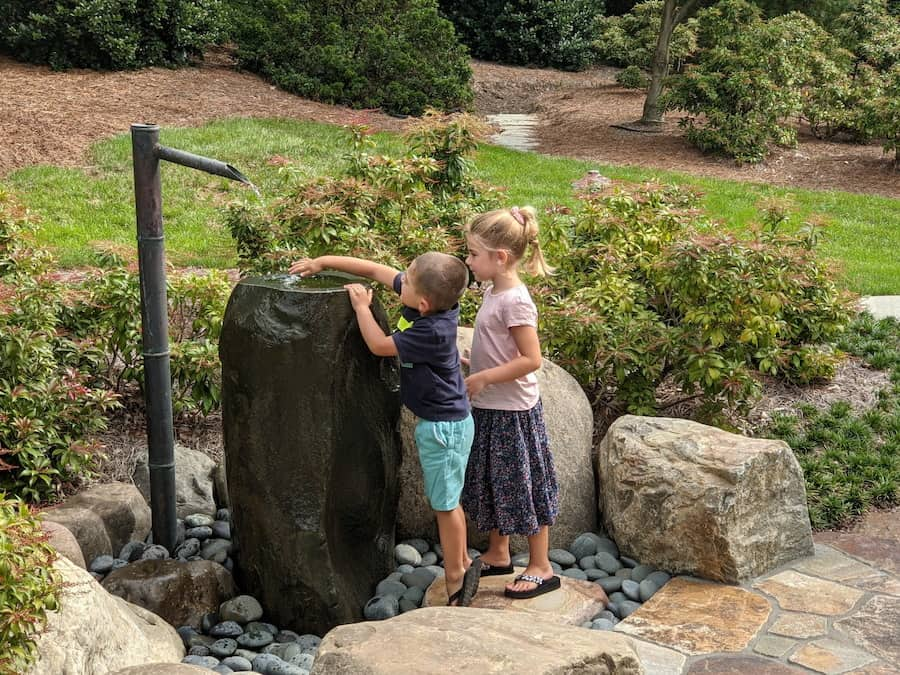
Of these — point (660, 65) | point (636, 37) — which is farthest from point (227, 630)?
point (636, 37)

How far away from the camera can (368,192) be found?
5516mm

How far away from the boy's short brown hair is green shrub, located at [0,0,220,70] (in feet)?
39.8

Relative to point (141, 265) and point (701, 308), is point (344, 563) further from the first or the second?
point (701, 308)

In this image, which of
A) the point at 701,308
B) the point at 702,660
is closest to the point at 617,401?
the point at 701,308

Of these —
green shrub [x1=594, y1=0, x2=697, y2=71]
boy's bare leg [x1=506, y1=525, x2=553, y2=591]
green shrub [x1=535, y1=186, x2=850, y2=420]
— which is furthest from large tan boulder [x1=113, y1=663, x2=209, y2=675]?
green shrub [x1=594, y1=0, x2=697, y2=71]

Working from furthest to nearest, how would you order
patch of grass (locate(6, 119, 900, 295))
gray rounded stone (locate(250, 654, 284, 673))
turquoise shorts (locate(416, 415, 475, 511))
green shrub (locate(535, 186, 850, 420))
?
patch of grass (locate(6, 119, 900, 295)) → green shrub (locate(535, 186, 850, 420)) → turquoise shorts (locate(416, 415, 475, 511)) → gray rounded stone (locate(250, 654, 284, 673))

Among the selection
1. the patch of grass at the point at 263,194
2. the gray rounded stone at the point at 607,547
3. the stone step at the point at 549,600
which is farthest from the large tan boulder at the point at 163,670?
the patch of grass at the point at 263,194

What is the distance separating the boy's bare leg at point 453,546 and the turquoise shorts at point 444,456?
0.08m

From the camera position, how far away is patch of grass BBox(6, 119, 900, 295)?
8.48 metres

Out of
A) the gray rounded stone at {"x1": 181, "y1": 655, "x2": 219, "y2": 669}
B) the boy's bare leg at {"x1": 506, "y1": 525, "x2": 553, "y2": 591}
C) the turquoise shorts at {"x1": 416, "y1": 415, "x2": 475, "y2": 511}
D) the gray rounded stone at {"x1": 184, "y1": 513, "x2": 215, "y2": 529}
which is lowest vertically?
the gray rounded stone at {"x1": 181, "y1": 655, "x2": 219, "y2": 669}

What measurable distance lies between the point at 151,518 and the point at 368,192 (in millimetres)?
2039

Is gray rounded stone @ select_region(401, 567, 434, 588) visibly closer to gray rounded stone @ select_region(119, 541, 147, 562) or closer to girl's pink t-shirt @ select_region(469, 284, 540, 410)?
girl's pink t-shirt @ select_region(469, 284, 540, 410)

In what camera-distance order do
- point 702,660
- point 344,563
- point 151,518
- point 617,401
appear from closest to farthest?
point 702,660
point 344,563
point 151,518
point 617,401

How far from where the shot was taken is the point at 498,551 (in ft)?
14.7
